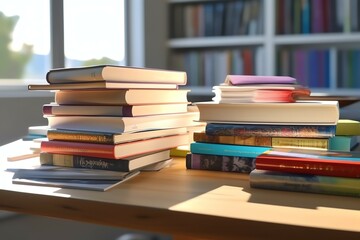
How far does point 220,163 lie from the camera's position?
Result: 0.86 m

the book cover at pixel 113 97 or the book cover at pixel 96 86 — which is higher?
the book cover at pixel 96 86

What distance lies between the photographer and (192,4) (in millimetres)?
2746

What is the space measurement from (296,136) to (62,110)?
394 mm

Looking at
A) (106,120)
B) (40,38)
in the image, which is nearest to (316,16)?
(40,38)

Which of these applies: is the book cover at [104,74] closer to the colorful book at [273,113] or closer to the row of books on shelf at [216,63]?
the colorful book at [273,113]

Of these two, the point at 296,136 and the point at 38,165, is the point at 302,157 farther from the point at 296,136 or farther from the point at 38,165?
the point at 38,165

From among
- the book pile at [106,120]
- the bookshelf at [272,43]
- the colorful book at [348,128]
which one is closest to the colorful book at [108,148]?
the book pile at [106,120]

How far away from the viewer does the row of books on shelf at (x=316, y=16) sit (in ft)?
7.68

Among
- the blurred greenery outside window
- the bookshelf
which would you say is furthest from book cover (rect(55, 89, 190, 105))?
the bookshelf

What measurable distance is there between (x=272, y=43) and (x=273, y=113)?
5.60ft

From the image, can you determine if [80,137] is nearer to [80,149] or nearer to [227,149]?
[80,149]

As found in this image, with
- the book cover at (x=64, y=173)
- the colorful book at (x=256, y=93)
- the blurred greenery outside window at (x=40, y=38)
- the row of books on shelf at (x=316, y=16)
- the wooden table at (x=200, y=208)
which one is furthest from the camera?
the row of books on shelf at (x=316, y=16)

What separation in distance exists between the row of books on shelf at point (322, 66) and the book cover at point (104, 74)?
1.69m

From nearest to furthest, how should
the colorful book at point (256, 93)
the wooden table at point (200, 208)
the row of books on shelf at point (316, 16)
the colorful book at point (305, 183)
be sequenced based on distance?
the wooden table at point (200, 208), the colorful book at point (305, 183), the colorful book at point (256, 93), the row of books on shelf at point (316, 16)
